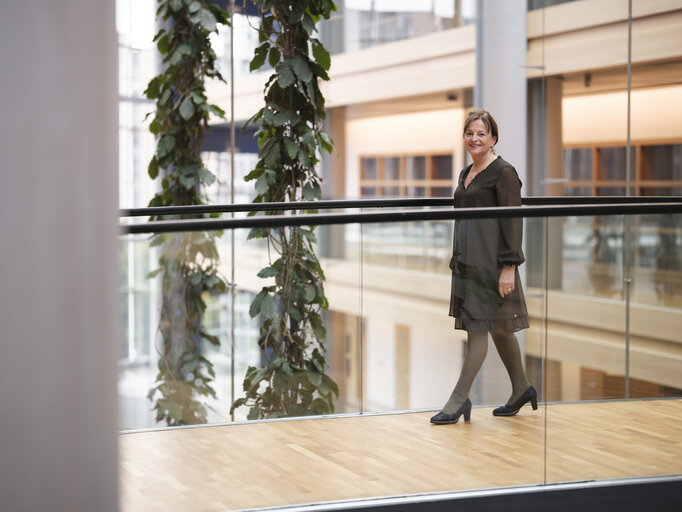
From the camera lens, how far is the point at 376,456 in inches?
129

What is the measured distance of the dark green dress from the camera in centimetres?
334

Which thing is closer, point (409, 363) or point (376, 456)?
point (376, 456)

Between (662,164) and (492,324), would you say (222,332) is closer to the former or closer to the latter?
(492,324)

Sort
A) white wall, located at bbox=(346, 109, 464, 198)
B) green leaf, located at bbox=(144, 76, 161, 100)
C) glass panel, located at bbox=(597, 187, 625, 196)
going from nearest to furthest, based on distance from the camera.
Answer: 1. green leaf, located at bbox=(144, 76, 161, 100)
2. glass panel, located at bbox=(597, 187, 625, 196)
3. white wall, located at bbox=(346, 109, 464, 198)

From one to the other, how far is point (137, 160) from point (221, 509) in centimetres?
1097

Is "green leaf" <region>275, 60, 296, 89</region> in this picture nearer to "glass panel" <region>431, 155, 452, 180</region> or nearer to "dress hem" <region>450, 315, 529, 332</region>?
"dress hem" <region>450, 315, 529, 332</region>

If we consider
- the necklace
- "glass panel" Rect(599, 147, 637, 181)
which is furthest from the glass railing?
"glass panel" Rect(599, 147, 637, 181)

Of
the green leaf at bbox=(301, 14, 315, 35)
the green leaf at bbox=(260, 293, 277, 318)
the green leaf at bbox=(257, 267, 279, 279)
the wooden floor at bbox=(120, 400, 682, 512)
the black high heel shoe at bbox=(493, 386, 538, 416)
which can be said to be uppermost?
the green leaf at bbox=(301, 14, 315, 35)

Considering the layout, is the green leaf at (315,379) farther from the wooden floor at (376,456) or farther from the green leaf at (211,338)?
the green leaf at (211,338)

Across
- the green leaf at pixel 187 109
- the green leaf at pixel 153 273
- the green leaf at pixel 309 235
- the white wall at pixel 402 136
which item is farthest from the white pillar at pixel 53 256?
the white wall at pixel 402 136

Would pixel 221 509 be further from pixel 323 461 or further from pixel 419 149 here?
pixel 419 149

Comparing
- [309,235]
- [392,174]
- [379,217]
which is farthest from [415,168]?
[379,217]

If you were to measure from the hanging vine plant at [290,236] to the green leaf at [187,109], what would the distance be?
2.79 feet

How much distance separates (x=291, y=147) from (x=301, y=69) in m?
0.42
